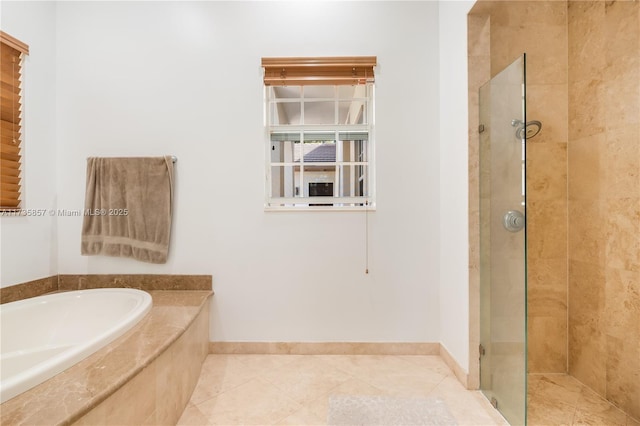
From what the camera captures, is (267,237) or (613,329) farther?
(267,237)

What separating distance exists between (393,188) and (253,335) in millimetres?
1470

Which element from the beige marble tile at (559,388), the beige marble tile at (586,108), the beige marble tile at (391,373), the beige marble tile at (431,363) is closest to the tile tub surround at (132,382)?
the beige marble tile at (391,373)

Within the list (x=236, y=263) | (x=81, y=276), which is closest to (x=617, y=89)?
(x=236, y=263)

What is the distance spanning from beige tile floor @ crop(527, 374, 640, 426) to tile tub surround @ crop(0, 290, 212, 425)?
1.77 metres

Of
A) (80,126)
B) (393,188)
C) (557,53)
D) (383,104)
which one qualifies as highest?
(557,53)

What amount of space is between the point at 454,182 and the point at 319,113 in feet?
3.63

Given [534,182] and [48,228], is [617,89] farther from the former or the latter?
[48,228]

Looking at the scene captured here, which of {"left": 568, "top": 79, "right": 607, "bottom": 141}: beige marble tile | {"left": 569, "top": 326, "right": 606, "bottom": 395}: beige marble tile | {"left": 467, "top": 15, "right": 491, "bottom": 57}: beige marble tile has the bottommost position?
{"left": 569, "top": 326, "right": 606, "bottom": 395}: beige marble tile

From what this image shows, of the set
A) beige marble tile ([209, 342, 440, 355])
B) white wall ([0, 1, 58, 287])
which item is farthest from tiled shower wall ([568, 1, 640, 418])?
white wall ([0, 1, 58, 287])

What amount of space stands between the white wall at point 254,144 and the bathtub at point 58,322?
29cm

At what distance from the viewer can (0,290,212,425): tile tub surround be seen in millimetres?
821

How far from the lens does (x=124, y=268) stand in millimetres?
2008

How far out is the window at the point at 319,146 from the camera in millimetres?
2061

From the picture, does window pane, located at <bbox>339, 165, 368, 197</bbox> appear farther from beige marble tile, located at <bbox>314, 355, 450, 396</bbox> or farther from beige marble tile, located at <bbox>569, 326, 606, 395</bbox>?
beige marble tile, located at <bbox>569, 326, 606, 395</bbox>
